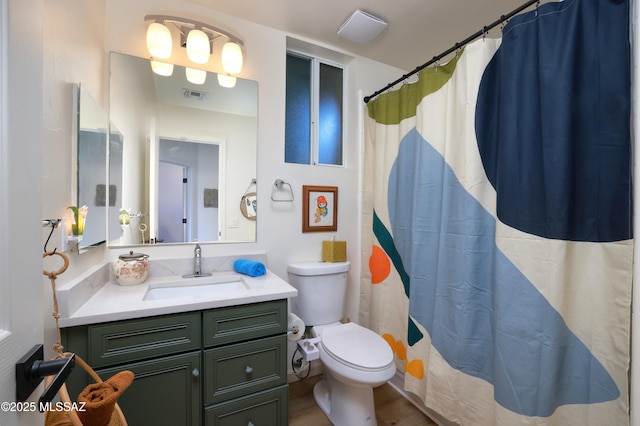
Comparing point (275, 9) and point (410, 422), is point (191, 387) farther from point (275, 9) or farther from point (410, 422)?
point (275, 9)

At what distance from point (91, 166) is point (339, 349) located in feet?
4.83

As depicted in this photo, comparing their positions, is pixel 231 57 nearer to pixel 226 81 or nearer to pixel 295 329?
pixel 226 81

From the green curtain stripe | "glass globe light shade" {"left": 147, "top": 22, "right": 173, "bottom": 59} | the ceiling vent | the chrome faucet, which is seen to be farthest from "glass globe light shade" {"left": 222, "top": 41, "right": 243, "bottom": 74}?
the chrome faucet

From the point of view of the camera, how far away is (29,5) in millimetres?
524

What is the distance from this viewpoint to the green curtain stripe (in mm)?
1538

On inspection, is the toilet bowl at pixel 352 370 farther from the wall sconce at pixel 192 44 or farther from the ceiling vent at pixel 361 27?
the ceiling vent at pixel 361 27

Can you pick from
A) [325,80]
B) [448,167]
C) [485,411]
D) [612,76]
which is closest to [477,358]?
[485,411]

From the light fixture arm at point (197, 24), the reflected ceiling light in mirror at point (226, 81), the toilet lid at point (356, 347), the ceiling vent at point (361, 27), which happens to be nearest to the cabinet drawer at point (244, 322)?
the toilet lid at point (356, 347)

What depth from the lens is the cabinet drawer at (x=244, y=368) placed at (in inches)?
48.1

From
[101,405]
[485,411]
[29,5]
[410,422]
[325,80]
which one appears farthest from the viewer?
[325,80]

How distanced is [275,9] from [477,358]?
2183mm

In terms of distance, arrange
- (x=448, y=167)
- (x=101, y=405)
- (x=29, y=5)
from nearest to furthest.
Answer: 1. (x=29, y=5)
2. (x=101, y=405)
3. (x=448, y=167)

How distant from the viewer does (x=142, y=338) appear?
111 cm

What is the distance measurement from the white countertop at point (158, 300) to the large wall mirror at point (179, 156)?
275mm
